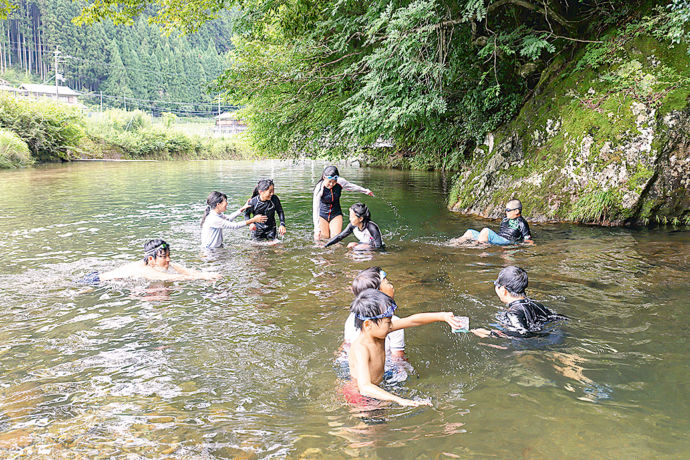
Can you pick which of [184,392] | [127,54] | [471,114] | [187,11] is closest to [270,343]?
[184,392]

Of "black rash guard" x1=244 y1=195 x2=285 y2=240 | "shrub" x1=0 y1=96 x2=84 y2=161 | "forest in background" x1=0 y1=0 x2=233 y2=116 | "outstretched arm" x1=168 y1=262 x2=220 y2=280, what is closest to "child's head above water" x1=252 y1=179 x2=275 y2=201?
"black rash guard" x1=244 y1=195 x2=285 y2=240

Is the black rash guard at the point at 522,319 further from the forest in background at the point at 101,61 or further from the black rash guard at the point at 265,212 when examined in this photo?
the forest in background at the point at 101,61

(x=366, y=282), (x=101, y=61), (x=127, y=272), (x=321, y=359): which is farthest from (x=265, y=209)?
(x=101, y=61)

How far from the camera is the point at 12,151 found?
119 feet

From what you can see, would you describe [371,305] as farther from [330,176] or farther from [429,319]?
[330,176]

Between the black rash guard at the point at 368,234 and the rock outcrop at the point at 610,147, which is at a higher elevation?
the rock outcrop at the point at 610,147

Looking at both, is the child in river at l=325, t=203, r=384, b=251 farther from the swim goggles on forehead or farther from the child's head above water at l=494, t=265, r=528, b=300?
the child's head above water at l=494, t=265, r=528, b=300

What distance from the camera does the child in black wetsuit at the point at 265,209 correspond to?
425 inches

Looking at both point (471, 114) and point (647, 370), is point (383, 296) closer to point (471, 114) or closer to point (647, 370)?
point (647, 370)

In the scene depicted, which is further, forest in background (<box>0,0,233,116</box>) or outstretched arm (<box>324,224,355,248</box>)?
forest in background (<box>0,0,233,116</box>)

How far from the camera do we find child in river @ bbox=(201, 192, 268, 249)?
10.0 meters

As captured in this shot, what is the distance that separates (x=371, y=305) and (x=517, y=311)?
2.09m

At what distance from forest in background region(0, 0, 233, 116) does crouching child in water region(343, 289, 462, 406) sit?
304 feet

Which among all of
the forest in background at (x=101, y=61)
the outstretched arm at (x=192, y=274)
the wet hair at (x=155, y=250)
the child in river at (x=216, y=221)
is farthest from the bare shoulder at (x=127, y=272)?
the forest in background at (x=101, y=61)
